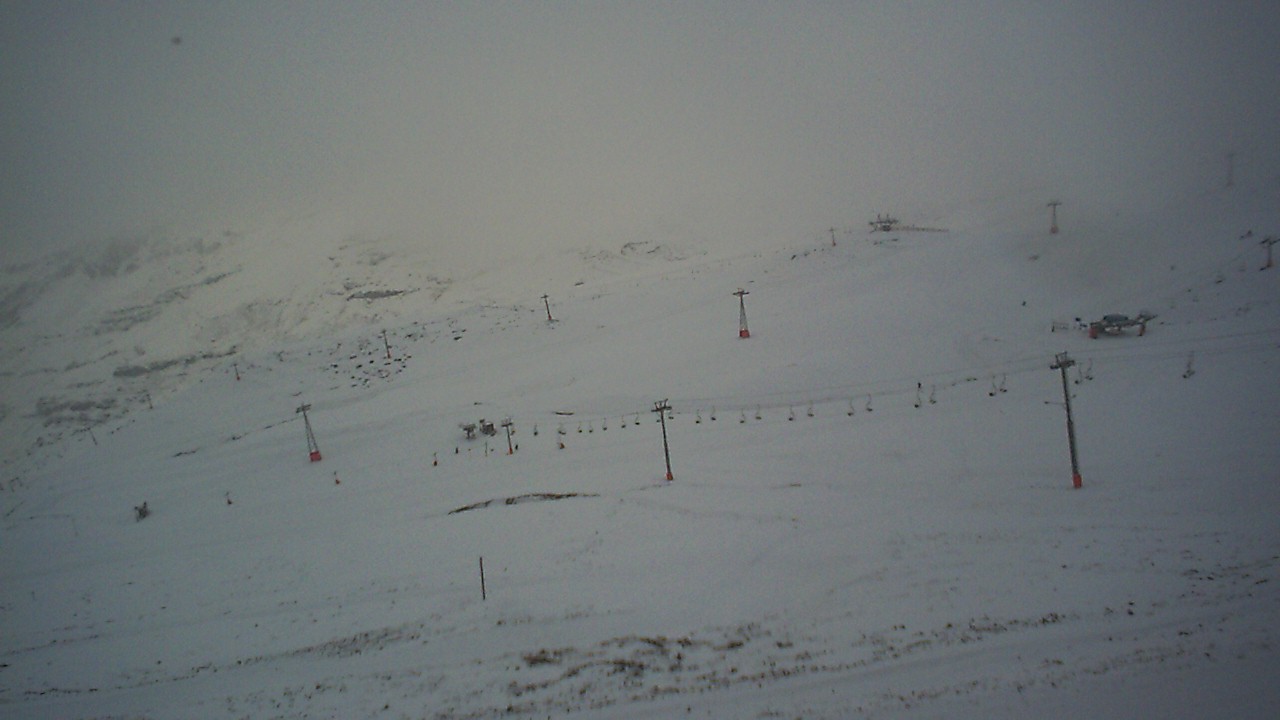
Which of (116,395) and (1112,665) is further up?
(116,395)

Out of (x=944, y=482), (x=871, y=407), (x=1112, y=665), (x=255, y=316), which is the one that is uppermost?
(x=255, y=316)

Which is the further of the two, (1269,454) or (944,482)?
(944,482)

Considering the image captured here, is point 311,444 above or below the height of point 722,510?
above

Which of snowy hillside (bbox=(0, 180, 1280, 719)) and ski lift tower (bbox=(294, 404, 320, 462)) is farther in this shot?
ski lift tower (bbox=(294, 404, 320, 462))

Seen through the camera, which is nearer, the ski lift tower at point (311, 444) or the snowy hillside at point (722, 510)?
the snowy hillside at point (722, 510)

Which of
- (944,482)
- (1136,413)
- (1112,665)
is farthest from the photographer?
(1136,413)

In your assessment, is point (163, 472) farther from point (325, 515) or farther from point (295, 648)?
point (295, 648)

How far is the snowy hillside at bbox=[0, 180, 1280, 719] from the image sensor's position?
44.9 feet

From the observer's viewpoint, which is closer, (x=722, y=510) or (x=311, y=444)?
(x=722, y=510)

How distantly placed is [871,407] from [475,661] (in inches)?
933

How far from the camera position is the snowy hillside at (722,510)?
13.7 metres

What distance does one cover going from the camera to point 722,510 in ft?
74.7

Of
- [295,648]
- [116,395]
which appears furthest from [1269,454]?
[116,395]

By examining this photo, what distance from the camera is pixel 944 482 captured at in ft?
74.4
